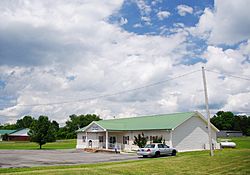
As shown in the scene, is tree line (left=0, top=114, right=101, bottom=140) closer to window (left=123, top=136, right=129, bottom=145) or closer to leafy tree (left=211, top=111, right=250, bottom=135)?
window (left=123, top=136, right=129, bottom=145)

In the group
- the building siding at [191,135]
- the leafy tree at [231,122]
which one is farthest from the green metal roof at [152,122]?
the leafy tree at [231,122]

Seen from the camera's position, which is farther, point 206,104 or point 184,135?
point 184,135

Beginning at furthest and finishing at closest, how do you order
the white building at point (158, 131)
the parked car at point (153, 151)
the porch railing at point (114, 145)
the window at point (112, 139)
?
the window at point (112, 139)
the porch railing at point (114, 145)
the white building at point (158, 131)
the parked car at point (153, 151)

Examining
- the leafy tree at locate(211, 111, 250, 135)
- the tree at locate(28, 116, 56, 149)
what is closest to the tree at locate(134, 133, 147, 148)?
the tree at locate(28, 116, 56, 149)

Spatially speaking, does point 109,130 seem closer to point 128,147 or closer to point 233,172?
point 128,147

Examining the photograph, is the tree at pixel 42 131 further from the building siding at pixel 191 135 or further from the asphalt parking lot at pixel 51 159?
the building siding at pixel 191 135

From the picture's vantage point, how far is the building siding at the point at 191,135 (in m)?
40.5

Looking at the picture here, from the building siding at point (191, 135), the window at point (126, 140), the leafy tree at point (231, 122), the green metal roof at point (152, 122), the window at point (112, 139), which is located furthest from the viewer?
the leafy tree at point (231, 122)

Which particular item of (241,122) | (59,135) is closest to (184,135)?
(59,135)

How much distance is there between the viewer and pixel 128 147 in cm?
4653

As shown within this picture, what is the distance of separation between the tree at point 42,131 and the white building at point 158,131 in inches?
207

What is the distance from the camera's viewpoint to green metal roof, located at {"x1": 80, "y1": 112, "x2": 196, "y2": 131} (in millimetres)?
41594

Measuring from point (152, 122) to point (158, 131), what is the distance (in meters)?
4.42

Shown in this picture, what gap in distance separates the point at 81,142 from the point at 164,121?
17821 mm
